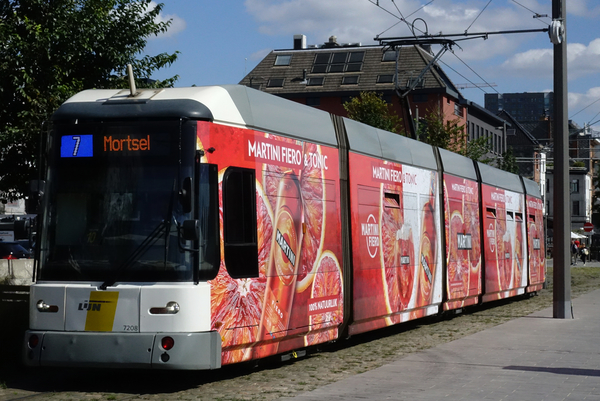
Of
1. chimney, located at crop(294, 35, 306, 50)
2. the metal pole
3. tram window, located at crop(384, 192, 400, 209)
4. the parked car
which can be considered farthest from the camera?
chimney, located at crop(294, 35, 306, 50)

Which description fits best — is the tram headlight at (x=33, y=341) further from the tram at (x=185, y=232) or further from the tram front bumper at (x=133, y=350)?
the tram front bumper at (x=133, y=350)

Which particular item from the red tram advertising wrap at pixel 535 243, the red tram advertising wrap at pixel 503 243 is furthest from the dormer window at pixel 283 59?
the red tram advertising wrap at pixel 503 243

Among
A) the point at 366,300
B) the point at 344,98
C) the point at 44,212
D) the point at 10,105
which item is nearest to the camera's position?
the point at 44,212

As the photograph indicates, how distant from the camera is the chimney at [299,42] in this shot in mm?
73375

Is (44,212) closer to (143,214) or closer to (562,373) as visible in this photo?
(143,214)

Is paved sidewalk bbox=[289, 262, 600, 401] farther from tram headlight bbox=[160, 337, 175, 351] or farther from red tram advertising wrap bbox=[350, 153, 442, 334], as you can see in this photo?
tram headlight bbox=[160, 337, 175, 351]

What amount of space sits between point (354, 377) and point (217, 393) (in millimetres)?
1635

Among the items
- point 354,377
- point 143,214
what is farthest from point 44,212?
point 354,377

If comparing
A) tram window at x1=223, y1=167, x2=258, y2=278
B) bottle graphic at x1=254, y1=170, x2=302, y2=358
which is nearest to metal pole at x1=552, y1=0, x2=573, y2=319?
bottle graphic at x1=254, y1=170, x2=302, y2=358

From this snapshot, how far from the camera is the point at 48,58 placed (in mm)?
14680

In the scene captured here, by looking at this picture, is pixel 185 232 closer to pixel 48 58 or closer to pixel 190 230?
pixel 190 230

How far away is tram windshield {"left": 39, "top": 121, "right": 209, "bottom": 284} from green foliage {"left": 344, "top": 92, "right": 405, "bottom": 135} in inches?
1083

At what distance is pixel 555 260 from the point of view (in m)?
18.2

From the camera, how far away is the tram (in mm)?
8891
